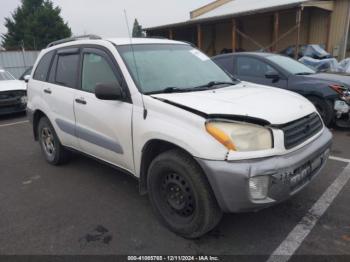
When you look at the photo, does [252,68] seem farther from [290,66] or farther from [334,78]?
[334,78]

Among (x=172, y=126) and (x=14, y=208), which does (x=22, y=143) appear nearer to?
(x=14, y=208)

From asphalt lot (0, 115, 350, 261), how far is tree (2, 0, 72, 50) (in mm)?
38969

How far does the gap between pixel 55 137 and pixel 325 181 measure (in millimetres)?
3770

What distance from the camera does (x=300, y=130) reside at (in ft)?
9.21

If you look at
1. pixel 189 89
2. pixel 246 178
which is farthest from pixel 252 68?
pixel 246 178

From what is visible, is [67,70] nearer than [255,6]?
Yes

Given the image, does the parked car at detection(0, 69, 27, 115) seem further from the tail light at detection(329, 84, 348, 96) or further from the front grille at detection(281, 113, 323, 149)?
the front grille at detection(281, 113, 323, 149)

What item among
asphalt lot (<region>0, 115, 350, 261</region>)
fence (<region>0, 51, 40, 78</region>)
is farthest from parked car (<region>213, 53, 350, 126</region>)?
fence (<region>0, 51, 40, 78</region>)

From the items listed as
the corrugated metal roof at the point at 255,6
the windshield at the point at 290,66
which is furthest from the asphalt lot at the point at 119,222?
the corrugated metal roof at the point at 255,6

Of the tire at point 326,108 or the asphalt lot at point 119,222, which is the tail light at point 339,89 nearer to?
the tire at point 326,108

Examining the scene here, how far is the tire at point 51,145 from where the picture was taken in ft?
15.4

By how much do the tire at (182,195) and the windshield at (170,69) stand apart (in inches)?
32.1

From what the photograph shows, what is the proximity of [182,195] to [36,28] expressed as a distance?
1729 inches

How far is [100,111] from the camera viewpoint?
3502 millimetres
